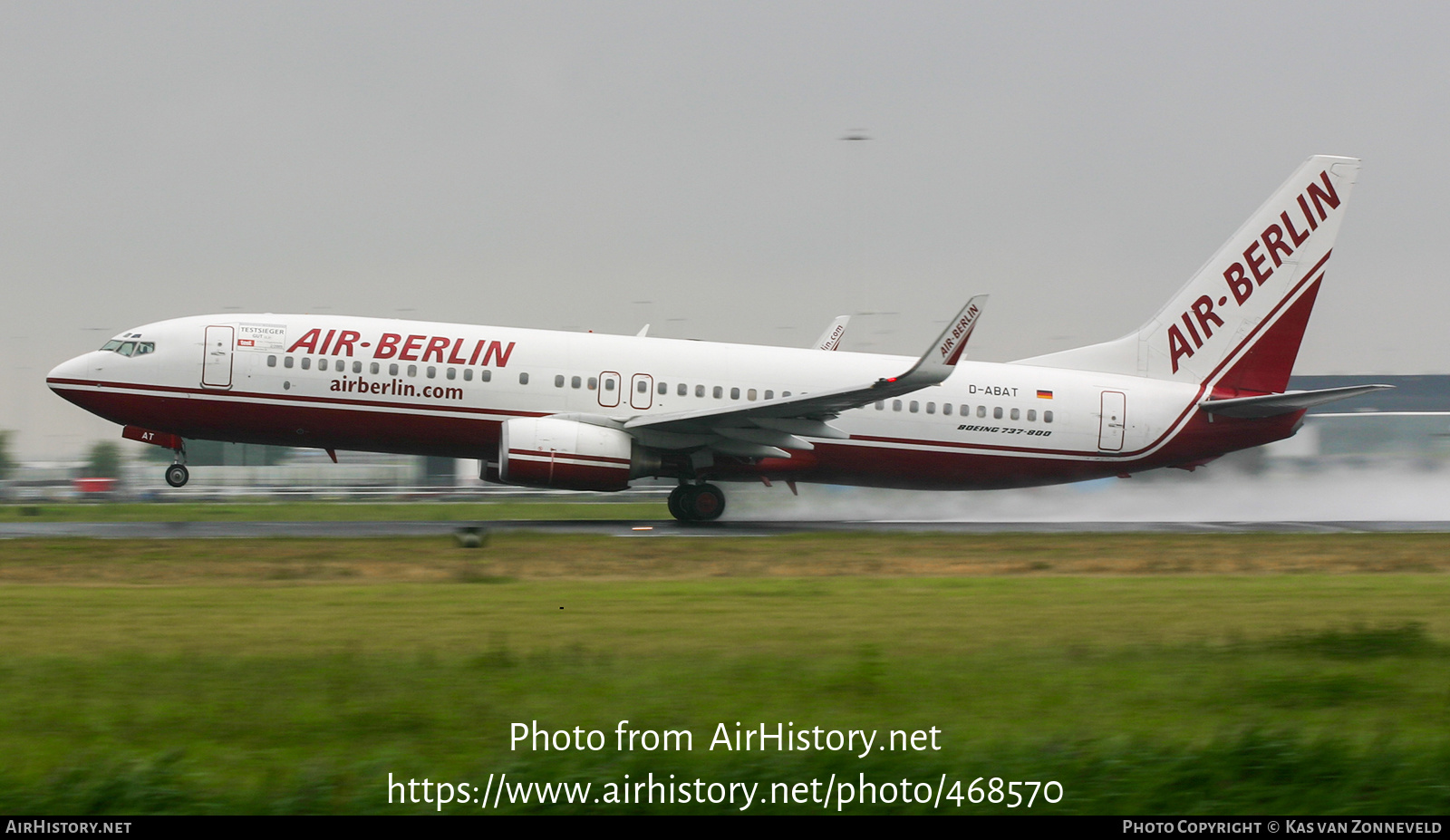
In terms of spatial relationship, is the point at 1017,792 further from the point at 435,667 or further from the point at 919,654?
the point at 435,667

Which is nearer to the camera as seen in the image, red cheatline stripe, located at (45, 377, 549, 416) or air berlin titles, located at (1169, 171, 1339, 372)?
red cheatline stripe, located at (45, 377, 549, 416)

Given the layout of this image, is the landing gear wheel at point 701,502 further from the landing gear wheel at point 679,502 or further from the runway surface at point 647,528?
the runway surface at point 647,528

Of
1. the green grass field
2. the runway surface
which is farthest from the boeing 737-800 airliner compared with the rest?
the green grass field

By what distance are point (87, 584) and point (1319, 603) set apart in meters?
14.5

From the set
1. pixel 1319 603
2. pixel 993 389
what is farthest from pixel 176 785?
pixel 993 389

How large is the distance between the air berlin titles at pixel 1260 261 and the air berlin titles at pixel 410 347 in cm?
1525

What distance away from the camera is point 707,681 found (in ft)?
31.3

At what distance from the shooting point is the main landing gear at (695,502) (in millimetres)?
26688

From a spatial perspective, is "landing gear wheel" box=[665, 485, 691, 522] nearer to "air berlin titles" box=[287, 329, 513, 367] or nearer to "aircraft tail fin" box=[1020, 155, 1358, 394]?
"air berlin titles" box=[287, 329, 513, 367]

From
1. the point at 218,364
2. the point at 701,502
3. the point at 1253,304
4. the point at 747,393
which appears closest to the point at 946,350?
the point at 747,393

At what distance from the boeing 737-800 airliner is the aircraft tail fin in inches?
1.7

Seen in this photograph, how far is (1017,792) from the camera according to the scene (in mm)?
7051

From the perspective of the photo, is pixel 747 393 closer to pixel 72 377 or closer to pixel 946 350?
pixel 946 350

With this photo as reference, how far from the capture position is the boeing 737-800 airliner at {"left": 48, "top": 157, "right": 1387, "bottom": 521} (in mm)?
24891
